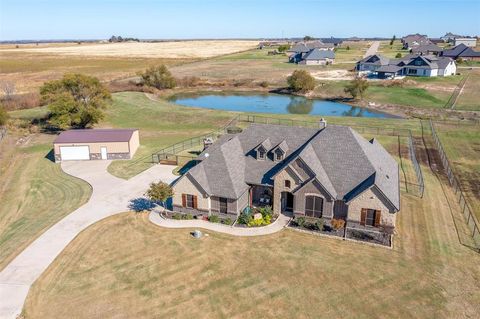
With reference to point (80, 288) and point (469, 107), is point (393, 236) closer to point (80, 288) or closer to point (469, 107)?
point (80, 288)

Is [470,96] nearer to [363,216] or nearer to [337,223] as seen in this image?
[363,216]

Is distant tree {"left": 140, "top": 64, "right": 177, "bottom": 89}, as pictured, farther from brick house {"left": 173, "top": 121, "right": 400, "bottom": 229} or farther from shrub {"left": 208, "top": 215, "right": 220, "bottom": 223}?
shrub {"left": 208, "top": 215, "right": 220, "bottom": 223}

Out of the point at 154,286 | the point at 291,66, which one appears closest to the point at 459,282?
the point at 154,286

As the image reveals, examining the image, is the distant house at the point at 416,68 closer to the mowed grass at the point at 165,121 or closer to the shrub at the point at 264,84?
the shrub at the point at 264,84

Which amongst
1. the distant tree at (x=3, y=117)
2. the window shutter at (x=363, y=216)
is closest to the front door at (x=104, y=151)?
the distant tree at (x=3, y=117)

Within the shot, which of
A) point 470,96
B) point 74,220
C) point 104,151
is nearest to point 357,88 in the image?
point 470,96
